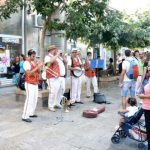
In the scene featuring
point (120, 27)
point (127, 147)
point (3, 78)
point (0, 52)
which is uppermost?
point (120, 27)

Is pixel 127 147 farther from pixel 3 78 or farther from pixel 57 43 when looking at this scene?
pixel 57 43

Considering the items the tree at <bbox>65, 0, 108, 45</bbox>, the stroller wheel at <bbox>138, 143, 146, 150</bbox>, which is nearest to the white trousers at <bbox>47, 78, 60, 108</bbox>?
the tree at <bbox>65, 0, 108, 45</bbox>

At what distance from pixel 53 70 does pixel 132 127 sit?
333 cm

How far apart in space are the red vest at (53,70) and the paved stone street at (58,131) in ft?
3.27

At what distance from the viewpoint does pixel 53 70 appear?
26.6 ft

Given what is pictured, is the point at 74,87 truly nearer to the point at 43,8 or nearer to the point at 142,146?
the point at 43,8

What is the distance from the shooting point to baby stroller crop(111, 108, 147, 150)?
533 centimetres

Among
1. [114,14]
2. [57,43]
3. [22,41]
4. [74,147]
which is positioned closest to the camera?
[74,147]

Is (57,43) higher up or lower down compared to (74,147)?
higher up

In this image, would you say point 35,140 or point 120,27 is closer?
point 35,140

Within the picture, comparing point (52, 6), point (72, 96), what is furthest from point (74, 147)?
point (52, 6)

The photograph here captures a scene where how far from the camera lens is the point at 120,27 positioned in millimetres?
12797

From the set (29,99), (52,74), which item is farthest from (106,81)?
(29,99)

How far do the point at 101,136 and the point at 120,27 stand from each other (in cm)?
758
